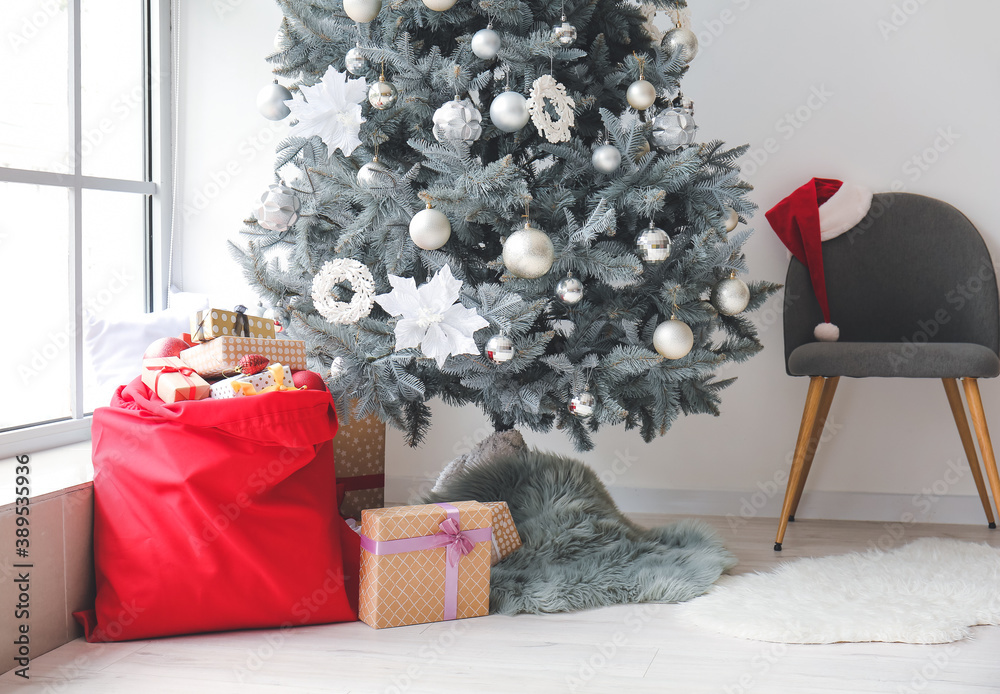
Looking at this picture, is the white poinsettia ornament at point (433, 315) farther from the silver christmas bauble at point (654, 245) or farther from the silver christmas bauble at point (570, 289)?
the silver christmas bauble at point (654, 245)

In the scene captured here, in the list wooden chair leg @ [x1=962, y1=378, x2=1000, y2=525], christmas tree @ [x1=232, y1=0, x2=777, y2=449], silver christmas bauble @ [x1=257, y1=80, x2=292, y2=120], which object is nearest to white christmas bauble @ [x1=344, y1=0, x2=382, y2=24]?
christmas tree @ [x1=232, y1=0, x2=777, y2=449]

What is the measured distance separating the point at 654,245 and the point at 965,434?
4.09ft

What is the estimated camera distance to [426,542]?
60.2 inches

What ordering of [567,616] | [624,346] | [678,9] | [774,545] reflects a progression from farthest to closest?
1. [774,545]
2. [678,9]
3. [624,346]
4. [567,616]

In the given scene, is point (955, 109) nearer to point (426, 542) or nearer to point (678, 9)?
point (678, 9)

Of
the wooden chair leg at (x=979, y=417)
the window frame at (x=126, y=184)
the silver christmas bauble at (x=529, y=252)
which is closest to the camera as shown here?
the silver christmas bauble at (x=529, y=252)

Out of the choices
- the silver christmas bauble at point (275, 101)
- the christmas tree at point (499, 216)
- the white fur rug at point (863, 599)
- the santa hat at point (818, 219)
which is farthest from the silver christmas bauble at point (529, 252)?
the santa hat at point (818, 219)

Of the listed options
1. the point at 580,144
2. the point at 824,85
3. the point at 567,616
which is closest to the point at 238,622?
the point at 567,616

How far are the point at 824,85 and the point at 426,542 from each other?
1.80m

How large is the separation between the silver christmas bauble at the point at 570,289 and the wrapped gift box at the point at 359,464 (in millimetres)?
629

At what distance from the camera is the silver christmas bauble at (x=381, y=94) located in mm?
1603

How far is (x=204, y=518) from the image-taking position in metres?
1.40

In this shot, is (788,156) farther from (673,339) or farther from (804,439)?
(673,339)

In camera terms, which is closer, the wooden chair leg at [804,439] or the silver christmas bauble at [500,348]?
the silver christmas bauble at [500,348]
